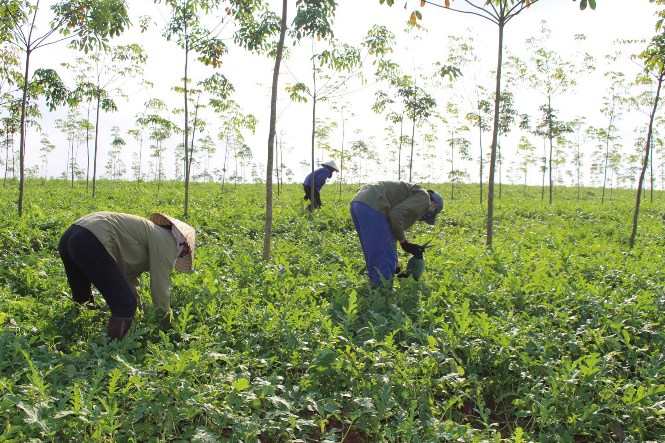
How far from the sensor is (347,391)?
11.3 ft

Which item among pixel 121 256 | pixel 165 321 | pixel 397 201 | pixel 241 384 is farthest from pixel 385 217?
pixel 241 384

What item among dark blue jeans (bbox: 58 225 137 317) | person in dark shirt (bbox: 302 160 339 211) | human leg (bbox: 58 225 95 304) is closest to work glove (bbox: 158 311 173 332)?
dark blue jeans (bbox: 58 225 137 317)

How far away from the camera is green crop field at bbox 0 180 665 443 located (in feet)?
9.39

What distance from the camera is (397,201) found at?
5926 millimetres

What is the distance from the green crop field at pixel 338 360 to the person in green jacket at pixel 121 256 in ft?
0.61

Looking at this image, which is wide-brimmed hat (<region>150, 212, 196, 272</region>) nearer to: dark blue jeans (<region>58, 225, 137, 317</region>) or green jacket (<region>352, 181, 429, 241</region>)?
dark blue jeans (<region>58, 225, 137, 317</region>)

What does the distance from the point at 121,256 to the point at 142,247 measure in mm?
182

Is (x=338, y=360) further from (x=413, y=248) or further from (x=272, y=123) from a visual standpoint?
(x=272, y=123)

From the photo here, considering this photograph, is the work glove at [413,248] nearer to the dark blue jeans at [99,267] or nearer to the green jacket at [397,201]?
the green jacket at [397,201]

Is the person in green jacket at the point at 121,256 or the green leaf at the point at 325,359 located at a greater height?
the person in green jacket at the point at 121,256

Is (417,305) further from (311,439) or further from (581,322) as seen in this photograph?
(311,439)

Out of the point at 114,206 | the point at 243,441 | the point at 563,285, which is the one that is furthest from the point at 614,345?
the point at 114,206

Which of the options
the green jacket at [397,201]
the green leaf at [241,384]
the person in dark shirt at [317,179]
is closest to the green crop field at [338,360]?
the green leaf at [241,384]

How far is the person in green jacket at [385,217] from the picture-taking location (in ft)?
18.5
